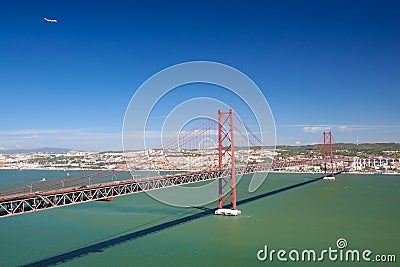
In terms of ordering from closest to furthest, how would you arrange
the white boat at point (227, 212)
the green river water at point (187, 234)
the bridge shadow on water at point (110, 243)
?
the bridge shadow on water at point (110, 243) < the green river water at point (187, 234) < the white boat at point (227, 212)

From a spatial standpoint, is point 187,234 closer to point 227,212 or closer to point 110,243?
point 110,243

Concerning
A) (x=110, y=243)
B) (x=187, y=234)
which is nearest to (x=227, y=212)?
(x=187, y=234)

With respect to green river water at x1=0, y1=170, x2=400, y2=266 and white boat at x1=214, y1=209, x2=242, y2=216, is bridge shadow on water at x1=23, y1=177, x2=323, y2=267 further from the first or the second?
white boat at x1=214, y1=209, x2=242, y2=216

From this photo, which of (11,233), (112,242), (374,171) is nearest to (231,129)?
(112,242)

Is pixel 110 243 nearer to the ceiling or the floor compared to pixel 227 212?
nearer to the floor

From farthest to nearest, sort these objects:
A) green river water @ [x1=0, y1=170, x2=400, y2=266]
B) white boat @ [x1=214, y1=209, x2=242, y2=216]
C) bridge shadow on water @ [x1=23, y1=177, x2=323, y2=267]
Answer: white boat @ [x1=214, y1=209, x2=242, y2=216], green river water @ [x1=0, y1=170, x2=400, y2=266], bridge shadow on water @ [x1=23, y1=177, x2=323, y2=267]

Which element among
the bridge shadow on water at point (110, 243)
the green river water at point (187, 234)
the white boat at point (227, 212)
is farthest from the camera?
the white boat at point (227, 212)

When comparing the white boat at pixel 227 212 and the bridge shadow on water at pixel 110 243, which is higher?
the white boat at pixel 227 212

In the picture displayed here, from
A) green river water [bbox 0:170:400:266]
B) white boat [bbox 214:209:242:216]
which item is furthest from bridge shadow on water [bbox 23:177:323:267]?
white boat [bbox 214:209:242:216]

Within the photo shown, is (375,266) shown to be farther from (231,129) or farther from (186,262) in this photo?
(231,129)

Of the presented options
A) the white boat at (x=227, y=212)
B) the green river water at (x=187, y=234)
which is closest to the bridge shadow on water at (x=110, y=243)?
the green river water at (x=187, y=234)

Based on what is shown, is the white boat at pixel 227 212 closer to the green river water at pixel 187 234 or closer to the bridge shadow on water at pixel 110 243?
the green river water at pixel 187 234
